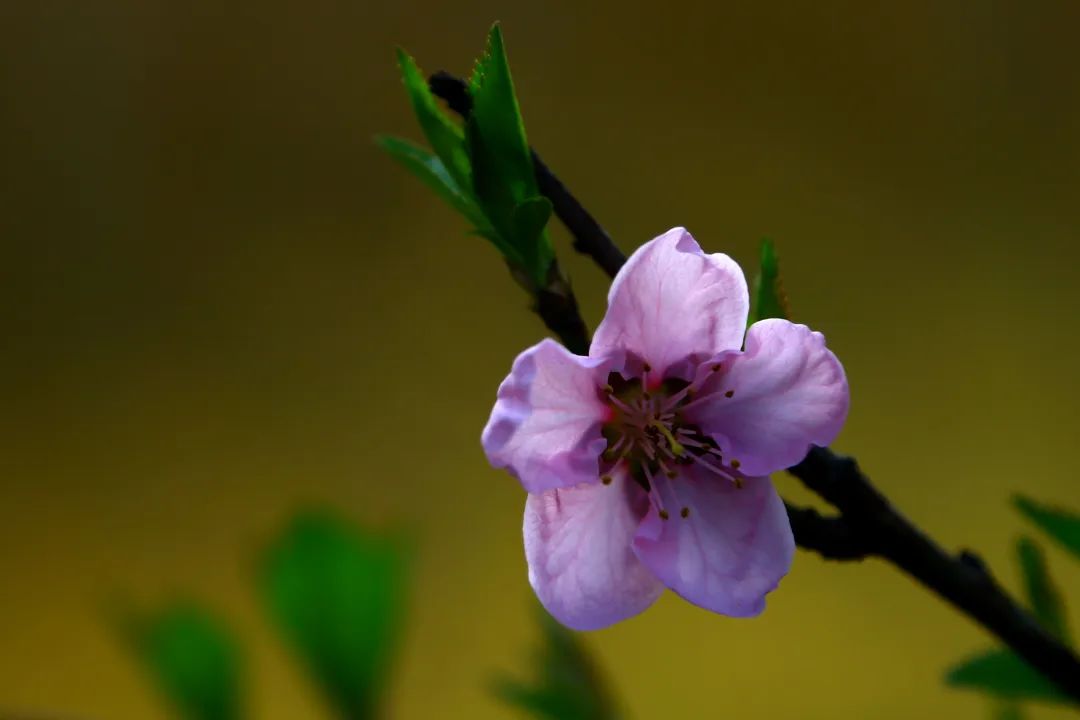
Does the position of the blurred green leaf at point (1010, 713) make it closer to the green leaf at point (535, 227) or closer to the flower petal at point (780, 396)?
the flower petal at point (780, 396)

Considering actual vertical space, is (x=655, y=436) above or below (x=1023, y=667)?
above

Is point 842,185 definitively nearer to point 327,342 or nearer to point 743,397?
point 327,342

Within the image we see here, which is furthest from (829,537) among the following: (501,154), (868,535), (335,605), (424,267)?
(424,267)

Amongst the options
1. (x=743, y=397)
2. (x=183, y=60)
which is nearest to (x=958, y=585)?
(x=743, y=397)

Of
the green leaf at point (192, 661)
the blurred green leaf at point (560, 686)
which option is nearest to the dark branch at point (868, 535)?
the blurred green leaf at point (560, 686)

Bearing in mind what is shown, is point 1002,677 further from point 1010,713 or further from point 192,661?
point 192,661

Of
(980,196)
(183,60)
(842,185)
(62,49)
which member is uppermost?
(62,49)
